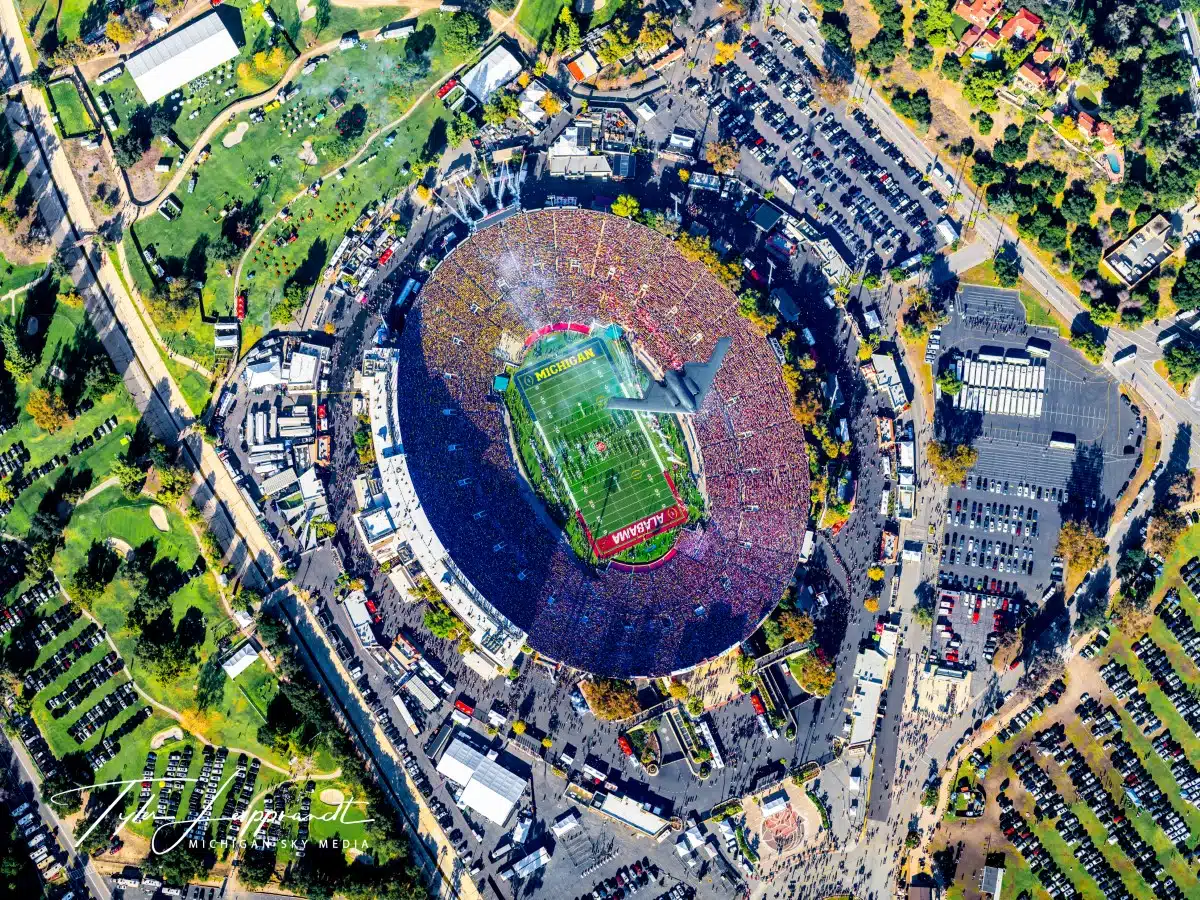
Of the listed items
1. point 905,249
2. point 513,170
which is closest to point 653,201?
point 513,170

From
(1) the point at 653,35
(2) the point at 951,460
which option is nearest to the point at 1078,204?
(2) the point at 951,460

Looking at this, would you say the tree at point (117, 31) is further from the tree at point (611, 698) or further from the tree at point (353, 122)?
the tree at point (611, 698)

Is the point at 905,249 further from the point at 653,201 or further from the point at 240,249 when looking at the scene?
the point at 240,249

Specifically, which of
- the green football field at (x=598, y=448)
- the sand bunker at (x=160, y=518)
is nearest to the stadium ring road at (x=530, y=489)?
the green football field at (x=598, y=448)

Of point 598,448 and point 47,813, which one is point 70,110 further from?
point 47,813

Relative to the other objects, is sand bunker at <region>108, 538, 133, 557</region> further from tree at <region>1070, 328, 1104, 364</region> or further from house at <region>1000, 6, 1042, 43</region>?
house at <region>1000, 6, 1042, 43</region>

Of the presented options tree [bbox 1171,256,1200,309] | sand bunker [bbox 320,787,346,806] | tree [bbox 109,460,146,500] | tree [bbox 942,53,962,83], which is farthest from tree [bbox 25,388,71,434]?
tree [bbox 1171,256,1200,309]

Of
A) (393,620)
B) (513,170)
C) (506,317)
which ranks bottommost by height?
(393,620)

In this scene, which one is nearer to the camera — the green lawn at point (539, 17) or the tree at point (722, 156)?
the tree at point (722, 156)
